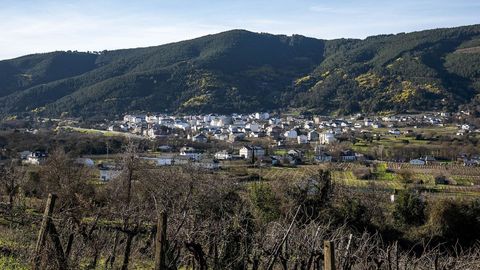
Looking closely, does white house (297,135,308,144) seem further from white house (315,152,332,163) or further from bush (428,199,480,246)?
bush (428,199,480,246)

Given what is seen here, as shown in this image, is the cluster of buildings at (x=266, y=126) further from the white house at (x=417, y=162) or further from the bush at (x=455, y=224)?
the bush at (x=455, y=224)

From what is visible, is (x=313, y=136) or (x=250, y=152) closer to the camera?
(x=250, y=152)

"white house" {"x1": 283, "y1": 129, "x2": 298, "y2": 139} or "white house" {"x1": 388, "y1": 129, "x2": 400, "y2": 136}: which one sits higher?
"white house" {"x1": 388, "y1": 129, "x2": 400, "y2": 136}

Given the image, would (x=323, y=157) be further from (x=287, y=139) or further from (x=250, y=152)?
(x=287, y=139)

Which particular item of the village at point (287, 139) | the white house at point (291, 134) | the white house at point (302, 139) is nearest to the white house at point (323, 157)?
the village at point (287, 139)

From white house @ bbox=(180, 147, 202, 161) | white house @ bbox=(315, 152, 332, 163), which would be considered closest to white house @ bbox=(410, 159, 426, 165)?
white house @ bbox=(315, 152, 332, 163)

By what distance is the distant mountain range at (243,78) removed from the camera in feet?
282

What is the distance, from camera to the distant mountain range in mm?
86062

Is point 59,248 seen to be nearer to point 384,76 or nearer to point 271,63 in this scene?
point 384,76

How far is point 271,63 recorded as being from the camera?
11988cm

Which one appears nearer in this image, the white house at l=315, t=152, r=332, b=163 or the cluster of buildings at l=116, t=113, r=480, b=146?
the white house at l=315, t=152, r=332, b=163

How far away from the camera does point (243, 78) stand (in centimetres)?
10269

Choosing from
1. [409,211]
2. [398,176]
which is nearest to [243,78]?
[398,176]

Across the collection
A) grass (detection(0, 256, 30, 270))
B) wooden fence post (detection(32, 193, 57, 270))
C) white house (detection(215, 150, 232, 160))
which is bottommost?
white house (detection(215, 150, 232, 160))
